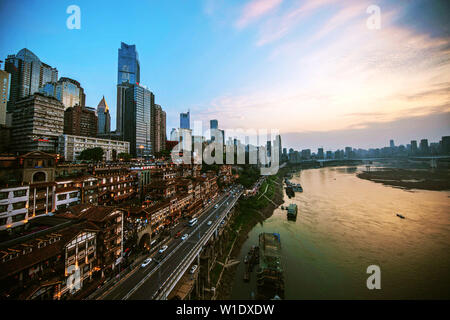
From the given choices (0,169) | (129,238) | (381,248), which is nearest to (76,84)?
(0,169)

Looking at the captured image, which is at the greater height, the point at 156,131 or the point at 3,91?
the point at 3,91

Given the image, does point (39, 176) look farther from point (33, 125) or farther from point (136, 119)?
point (136, 119)

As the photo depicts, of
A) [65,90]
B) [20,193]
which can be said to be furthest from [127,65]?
[20,193]

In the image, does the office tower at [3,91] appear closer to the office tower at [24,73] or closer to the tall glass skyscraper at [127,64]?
the office tower at [24,73]

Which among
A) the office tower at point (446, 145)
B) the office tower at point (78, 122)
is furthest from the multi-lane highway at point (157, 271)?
the office tower at point (446, 145)
